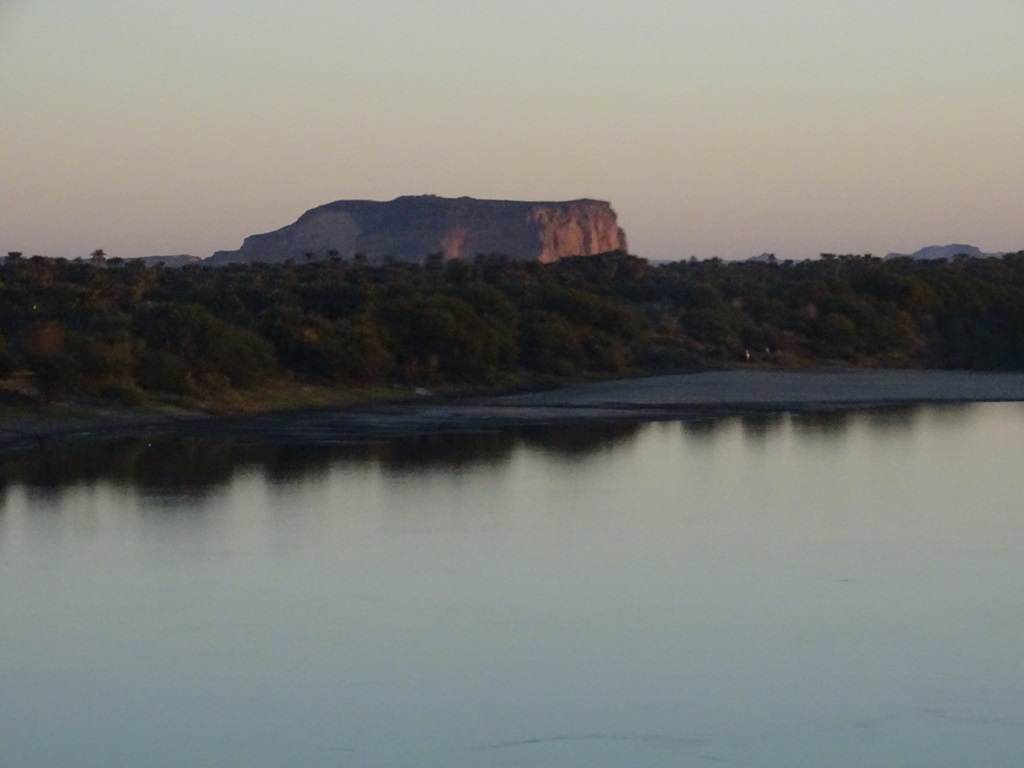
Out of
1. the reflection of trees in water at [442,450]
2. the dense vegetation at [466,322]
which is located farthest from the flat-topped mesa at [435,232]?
the reflection of trees in water at [442,450]

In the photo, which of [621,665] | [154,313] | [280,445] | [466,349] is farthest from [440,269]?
[621,665]

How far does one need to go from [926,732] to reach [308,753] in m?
3.67

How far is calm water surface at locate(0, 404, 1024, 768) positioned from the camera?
1077cm

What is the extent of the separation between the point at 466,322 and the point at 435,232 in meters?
71.9

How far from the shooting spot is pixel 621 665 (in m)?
12.6

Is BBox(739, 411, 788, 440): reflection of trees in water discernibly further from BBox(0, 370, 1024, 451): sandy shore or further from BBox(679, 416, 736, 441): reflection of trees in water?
BBox(0, 370, 1024, 451): sandy shore

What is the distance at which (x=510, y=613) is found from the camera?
569 inches

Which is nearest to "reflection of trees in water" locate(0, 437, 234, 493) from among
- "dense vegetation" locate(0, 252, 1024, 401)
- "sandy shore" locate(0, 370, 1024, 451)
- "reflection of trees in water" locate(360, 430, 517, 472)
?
"sandy shore" locate(0, 370, 1024, 451)

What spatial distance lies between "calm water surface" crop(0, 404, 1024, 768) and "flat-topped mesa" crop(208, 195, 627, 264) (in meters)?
85.7

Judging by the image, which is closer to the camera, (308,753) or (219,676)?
(308,753)

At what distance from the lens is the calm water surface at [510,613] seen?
10773 mm

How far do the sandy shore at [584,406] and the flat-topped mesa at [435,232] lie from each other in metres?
67.4

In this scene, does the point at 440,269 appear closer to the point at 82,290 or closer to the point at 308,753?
the point at 82,290

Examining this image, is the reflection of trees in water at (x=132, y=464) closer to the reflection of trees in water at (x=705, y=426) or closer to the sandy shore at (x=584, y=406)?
the sandy shore at (x=584, y=406)
